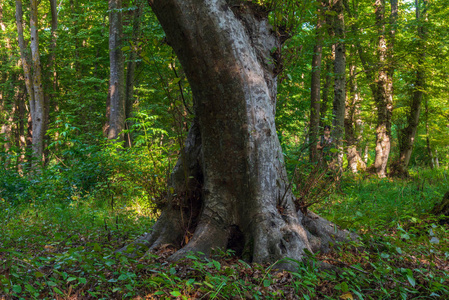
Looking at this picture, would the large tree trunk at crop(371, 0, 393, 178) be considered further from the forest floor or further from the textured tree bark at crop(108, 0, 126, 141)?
the textured tree bark at crop(108, 0, 126, 141)

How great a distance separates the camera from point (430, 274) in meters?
2.61

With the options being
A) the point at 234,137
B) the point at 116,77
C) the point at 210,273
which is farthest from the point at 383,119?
the point at 210,273

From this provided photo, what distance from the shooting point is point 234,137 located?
3.13 meters

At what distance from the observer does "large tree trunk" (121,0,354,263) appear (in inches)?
117

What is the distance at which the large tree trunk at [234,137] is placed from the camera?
2.97 meters

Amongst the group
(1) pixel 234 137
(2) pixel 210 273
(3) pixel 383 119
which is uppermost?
(3) pixel 383 119

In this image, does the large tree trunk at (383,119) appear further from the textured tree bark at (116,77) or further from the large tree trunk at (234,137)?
the large tree trunk at (234,137)

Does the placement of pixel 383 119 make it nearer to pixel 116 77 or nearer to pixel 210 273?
pixel 116 77

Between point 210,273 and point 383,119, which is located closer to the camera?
point 210,273

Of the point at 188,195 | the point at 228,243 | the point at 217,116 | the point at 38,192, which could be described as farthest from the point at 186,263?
the point at 38,192

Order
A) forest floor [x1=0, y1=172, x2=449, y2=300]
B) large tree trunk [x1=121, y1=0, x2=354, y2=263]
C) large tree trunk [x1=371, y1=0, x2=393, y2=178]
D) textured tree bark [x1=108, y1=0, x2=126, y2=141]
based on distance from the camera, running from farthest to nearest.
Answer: large tree trunk [x1=371, y1=0, x2=393, y2=178] < textured tree bark [x1=108, y1=0, x2=126, y2=141] < large tree trunk [x1=121, y1=0, x2=354, y2=263] < forest floor [x1=0, y1=172, x2=449, y2=300]

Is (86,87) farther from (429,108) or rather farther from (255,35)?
(429,108)

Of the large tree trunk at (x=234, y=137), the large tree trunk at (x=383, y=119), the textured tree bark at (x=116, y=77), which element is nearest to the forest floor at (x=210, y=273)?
the large tree trunk at (x=234, y=137)

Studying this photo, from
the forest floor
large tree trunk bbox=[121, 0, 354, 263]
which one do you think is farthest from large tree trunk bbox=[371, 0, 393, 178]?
large tree trunk bbox=[121, 0, 354, 263]
